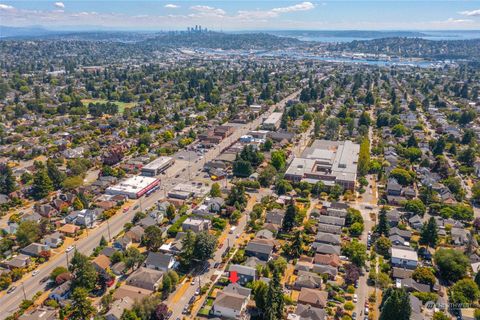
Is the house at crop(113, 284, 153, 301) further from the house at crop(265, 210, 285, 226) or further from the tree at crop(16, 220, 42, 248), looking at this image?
the house at crop(265, 210, 285, 226)

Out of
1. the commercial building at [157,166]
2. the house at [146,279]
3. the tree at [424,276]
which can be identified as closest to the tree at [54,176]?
the commercial building at [157,166]

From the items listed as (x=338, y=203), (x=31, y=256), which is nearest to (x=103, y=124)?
(x=31, y=256)

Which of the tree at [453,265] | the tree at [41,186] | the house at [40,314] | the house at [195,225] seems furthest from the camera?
the tree at [41,186]

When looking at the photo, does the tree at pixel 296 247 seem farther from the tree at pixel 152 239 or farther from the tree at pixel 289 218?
the tree at pixel 152 239

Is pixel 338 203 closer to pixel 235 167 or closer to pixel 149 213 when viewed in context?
pixel 235 167

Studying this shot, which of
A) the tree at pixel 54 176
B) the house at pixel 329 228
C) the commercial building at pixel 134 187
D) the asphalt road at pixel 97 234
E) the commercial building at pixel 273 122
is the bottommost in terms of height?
the asphalt road at pixel 97 234

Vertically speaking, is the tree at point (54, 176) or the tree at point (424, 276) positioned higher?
the tree at point (54, 176)

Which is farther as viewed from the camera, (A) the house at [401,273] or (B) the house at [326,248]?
(B) the house at [326,248]
